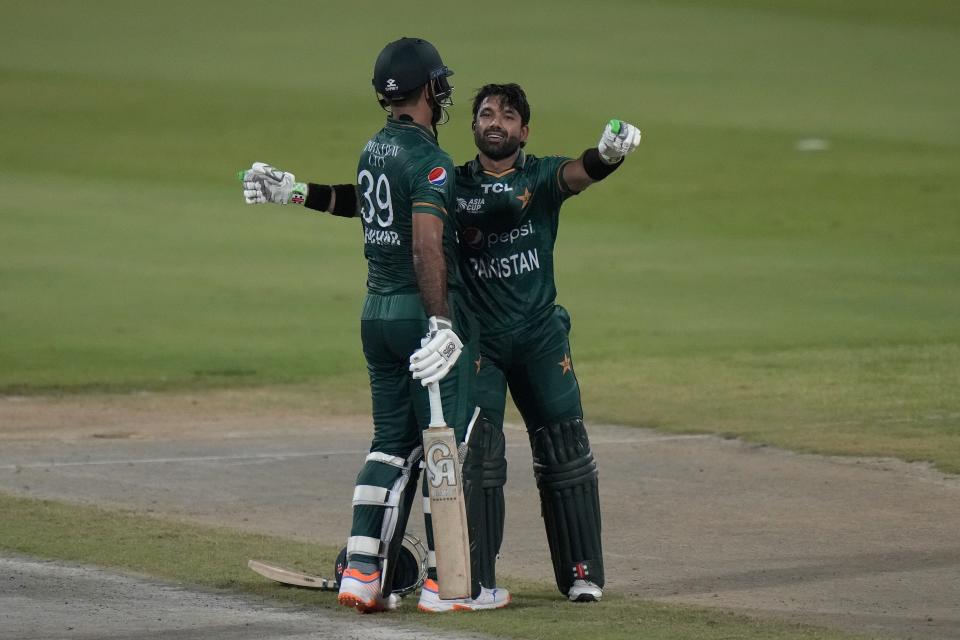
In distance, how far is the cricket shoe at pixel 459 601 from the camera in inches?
268

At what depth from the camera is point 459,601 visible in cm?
677

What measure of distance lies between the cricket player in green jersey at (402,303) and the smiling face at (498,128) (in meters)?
0.21

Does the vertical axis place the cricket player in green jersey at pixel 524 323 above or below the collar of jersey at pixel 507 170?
below

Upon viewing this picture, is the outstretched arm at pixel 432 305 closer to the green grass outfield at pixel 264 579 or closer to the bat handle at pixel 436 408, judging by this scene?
the bat handle at pixel 436 408

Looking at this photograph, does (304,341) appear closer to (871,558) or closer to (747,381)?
(747,381)

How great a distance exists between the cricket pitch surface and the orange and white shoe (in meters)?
0.45

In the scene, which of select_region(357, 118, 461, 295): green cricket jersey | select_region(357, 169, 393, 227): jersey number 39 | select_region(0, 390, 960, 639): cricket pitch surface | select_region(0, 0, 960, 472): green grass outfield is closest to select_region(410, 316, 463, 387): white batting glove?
select_region(357, 118, 461, 295): green cricket jersey

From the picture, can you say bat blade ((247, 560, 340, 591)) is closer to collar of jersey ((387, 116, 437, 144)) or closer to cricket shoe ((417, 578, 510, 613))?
cricket shoe ((417, 578, 510, 613))

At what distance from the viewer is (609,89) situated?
121 ft

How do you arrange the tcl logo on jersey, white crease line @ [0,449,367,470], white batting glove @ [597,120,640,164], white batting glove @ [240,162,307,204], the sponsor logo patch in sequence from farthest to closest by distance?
1. white crease line @ [0,449,367,470]
2. white batting glove @ [240,162,307,204]
3. the sponsor logo patch
4. the tcl logo on jersey
5. white batting glove @ [597,120,640,164]

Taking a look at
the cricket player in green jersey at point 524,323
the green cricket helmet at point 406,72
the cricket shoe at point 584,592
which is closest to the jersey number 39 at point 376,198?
the green cricket helmet at point 406,72

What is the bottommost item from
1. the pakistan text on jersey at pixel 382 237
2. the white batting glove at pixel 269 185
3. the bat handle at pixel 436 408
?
the bat handle at pixel 436 408

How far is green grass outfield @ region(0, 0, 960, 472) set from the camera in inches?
561

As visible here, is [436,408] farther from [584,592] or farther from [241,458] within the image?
[241,458]
